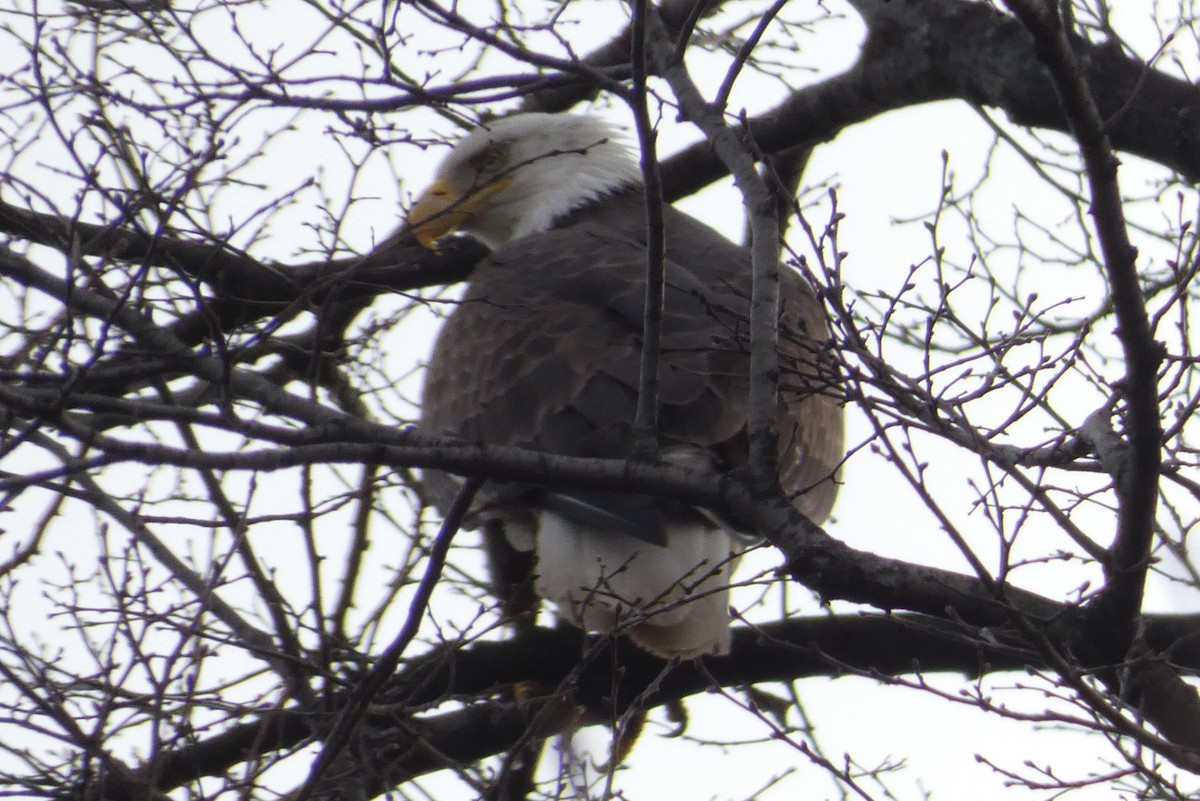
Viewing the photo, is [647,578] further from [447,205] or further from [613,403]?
[447,205]

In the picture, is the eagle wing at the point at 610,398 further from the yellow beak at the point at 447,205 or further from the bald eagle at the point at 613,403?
the yellow beak at the point at 447,205

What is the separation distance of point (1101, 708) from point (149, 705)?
2.02 meters

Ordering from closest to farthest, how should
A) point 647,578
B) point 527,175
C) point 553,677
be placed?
point 647,578 < point 553,677 < point 527,175

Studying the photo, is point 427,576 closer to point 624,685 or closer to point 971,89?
point 624,685

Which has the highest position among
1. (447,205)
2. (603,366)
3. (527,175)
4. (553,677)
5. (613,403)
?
(527,175)

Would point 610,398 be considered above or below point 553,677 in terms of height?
above

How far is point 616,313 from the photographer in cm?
478

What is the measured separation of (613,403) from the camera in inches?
170

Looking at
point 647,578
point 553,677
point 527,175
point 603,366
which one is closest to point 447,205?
point 527,175

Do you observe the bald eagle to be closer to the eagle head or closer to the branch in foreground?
the branch in foreground

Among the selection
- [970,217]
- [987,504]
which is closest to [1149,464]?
[987,504]

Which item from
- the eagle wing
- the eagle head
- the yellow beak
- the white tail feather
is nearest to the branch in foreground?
the white tail feather

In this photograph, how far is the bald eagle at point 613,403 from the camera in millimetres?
3990

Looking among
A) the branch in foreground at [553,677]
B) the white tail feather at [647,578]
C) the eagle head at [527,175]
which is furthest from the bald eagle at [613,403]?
the eagle head at [527,175]
